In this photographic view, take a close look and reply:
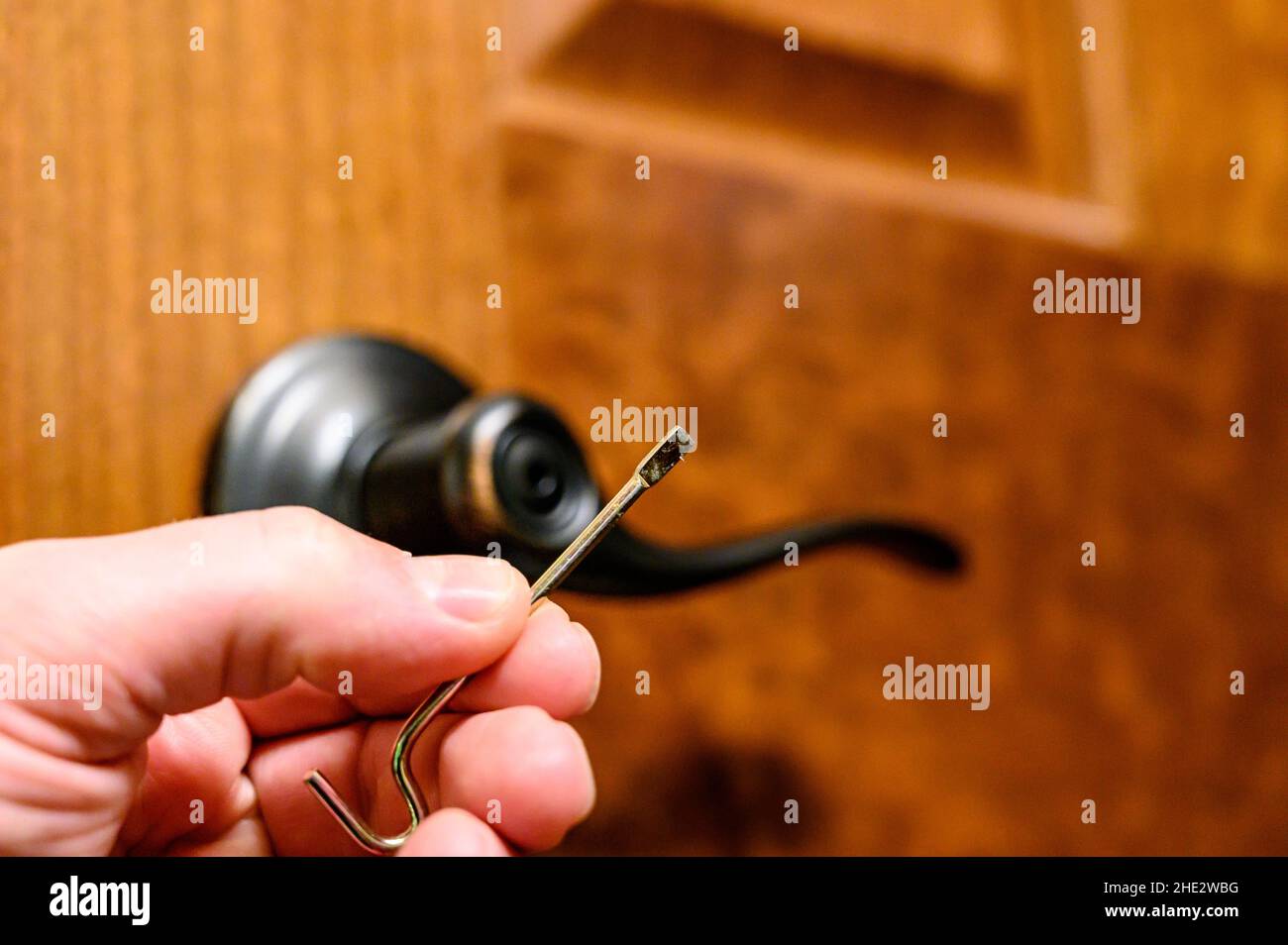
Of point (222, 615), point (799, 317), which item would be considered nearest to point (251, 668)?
point (222, 615)

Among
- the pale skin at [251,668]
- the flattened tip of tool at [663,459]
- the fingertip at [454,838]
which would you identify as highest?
the flattened tip of tool at [663,459]

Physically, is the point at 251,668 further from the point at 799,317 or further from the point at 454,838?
the point at 799,317

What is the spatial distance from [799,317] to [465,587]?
249 mm

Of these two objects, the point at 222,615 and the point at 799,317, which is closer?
the point at 222,615

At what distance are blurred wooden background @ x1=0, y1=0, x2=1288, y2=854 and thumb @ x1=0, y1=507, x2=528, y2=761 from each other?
0.10 meters

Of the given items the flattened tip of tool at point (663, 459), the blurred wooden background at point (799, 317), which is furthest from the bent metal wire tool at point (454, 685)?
the blurred wooden background at point (799, 317)

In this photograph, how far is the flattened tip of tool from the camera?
0.67ft

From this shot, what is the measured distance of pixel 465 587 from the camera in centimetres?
23

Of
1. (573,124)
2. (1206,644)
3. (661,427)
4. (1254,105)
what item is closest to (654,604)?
(661,427)

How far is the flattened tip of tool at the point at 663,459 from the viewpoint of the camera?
20 cm

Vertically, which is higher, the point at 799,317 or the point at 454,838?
the point at 799,317

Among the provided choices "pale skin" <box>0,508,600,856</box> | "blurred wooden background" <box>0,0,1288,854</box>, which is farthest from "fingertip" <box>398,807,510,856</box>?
"blurred wooden background" <box>0,0,1288,854</box>

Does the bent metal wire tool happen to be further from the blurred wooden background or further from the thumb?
the blurred wooden background

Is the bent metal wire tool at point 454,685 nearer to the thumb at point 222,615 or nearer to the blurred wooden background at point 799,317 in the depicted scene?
the thumb at point 222,615
